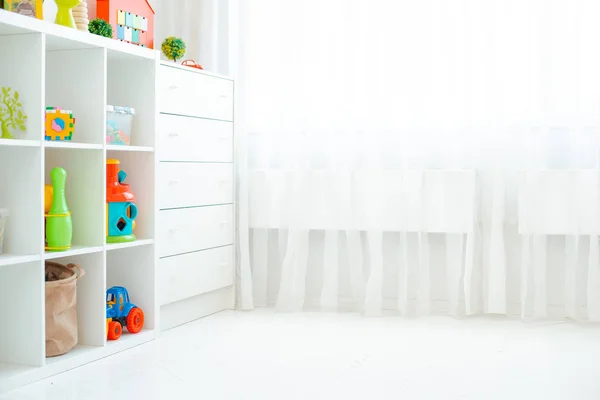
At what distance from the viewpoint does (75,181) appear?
2.59 metres

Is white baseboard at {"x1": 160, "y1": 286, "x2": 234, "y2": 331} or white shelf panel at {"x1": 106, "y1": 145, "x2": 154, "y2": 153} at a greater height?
white shelf panel at {"x1": 106, "y1": 145, "x2": 154, "y2": 153}

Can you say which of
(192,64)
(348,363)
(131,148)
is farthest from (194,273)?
(192,64)

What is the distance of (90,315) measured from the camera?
256cm

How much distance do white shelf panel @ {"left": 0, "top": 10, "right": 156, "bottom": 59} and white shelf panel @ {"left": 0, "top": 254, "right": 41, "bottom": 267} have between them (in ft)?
2.10

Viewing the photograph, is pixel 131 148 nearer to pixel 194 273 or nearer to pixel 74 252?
pixel 74 252

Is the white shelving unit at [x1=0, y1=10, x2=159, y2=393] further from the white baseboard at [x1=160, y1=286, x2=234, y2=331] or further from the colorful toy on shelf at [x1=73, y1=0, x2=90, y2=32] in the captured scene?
the white baseboard at [x1=160, y1=286, x2=234, y2=331]

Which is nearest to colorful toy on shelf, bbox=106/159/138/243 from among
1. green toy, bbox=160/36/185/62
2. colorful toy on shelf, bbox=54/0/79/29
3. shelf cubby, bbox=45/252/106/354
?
shelf cubby, bbox=45/252/106/354

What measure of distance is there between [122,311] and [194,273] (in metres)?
0.45

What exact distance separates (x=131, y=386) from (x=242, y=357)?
446mm

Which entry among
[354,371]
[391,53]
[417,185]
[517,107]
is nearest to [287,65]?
[391,53]

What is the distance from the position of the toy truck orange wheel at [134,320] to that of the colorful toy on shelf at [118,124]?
0.59 m

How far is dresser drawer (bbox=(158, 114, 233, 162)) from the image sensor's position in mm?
2939

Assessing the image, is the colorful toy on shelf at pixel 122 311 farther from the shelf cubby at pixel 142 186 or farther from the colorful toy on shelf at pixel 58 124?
the colorful toy on shelf at pixel 58 124

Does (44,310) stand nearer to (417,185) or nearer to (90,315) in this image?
(90,315)
